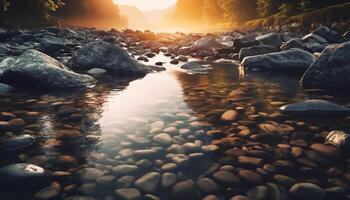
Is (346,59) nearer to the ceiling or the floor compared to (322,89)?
nearer to the ceiling

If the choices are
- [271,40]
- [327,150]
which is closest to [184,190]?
[327,150]

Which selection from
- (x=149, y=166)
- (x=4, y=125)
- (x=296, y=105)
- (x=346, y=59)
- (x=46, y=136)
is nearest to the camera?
(x=149, y=166)

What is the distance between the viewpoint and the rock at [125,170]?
2.95 meters

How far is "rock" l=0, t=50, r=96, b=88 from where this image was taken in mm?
6461

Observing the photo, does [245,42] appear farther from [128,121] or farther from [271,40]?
[128,121]

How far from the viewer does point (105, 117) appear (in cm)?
468

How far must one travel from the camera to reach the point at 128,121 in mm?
4453

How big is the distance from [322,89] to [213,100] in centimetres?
246

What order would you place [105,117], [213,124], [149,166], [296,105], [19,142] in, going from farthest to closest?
[296,105] → [105,117] → [213,124] → [19,142] → [149,166]

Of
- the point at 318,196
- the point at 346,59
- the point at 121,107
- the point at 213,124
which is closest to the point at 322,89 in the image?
the point at 346,59

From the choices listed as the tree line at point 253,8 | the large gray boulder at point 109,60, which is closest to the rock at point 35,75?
the large gray boulder at point 109,60

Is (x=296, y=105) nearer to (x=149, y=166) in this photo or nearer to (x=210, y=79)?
(x=149, y=166)

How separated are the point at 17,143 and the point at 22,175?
2.72 feet

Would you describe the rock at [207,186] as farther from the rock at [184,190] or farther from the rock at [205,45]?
the rock at [205,45]
